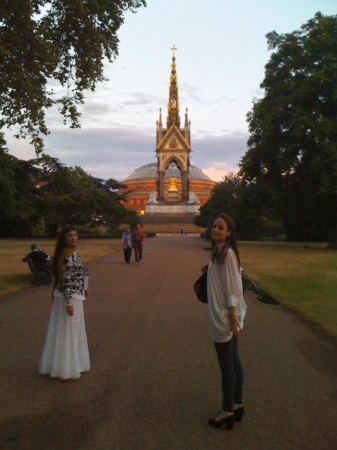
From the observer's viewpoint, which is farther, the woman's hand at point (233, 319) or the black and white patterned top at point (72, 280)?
the black and white patterned top at point (72, 280)

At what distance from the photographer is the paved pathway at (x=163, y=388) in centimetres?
398

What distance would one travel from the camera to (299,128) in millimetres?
28828

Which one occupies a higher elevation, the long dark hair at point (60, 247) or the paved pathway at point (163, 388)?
the long dark hair at point (60, 247)

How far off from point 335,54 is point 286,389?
2901 centimetres

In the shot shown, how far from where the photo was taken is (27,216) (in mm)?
45938

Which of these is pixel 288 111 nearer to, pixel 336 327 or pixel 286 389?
pixel 336 327

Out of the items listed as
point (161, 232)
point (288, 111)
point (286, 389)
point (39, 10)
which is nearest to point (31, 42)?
point (39, 10)

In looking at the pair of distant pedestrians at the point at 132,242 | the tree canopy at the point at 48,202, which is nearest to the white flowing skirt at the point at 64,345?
the pair of distant pedestrians at the point at 132,242

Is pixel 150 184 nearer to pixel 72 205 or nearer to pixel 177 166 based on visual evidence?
pixel 177 166

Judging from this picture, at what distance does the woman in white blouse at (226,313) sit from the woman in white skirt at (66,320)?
180 cm

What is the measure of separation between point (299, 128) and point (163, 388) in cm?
2595

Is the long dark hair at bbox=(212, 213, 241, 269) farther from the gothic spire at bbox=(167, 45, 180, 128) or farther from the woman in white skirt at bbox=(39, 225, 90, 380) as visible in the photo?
the gothic spire at bbox=(167, 45, 180, 128)

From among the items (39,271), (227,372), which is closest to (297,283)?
(39,271)

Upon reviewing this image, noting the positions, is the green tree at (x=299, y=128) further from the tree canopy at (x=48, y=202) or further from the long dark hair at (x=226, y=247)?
the long dark hair at (x=226, y=247)
